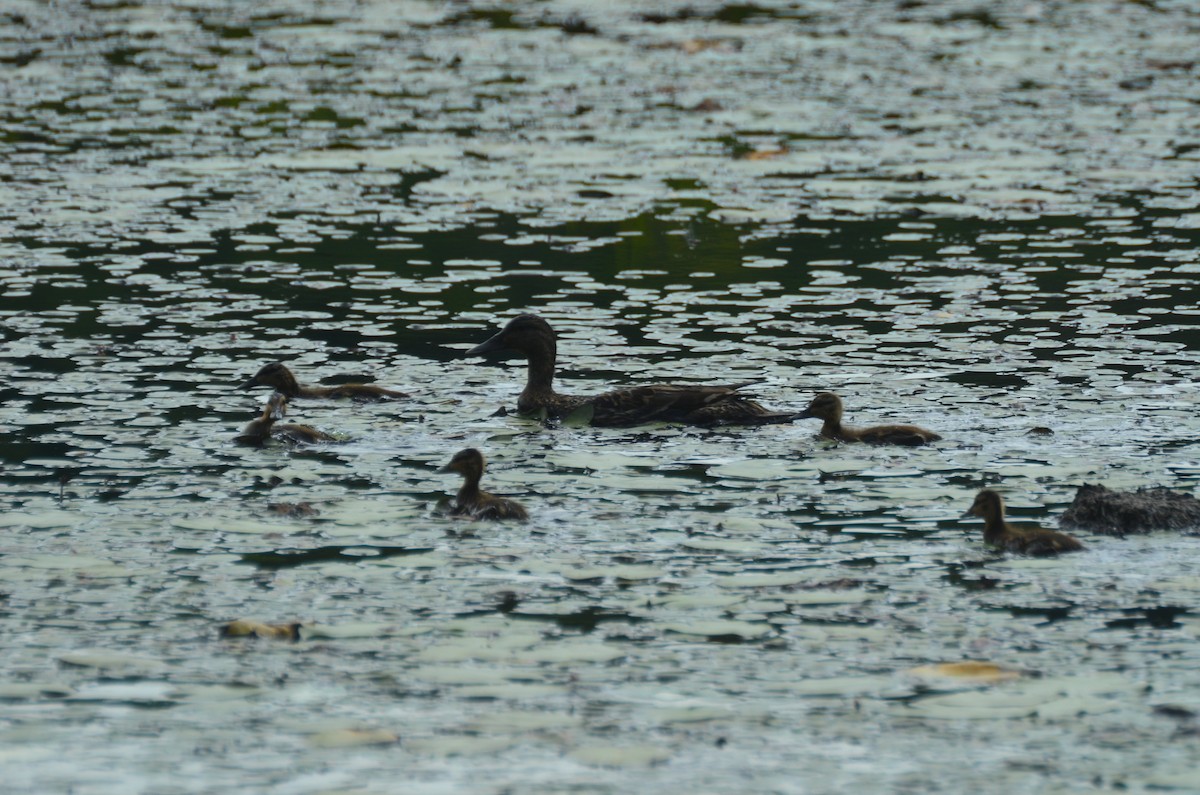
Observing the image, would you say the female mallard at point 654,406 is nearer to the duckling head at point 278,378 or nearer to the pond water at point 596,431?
the pond water at point 596,431

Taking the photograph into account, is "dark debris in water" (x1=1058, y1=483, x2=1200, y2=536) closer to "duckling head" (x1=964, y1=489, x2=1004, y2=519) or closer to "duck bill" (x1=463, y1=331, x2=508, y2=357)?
"duckling head" (x1=964, y1=489, x2=1004, y2=519)

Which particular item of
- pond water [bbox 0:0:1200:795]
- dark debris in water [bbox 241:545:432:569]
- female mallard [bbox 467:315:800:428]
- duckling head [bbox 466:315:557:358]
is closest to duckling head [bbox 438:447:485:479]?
pond water [bbox 0:0:1200:795]

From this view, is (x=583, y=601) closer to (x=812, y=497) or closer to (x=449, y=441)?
(x=812, y=497)

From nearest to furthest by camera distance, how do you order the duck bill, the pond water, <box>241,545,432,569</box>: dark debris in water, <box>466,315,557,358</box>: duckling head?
the pond water, <box>241,545,432,569</box>: dark debris in water, <box>466,315,557,358</box>: duckling head, the duck bill

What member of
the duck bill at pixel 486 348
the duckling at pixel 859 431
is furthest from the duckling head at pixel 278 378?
the duckling at pixel 859 431

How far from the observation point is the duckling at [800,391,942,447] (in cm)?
1069

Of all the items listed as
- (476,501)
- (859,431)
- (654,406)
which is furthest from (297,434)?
(859,431)

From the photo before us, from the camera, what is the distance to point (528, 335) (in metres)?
12.2

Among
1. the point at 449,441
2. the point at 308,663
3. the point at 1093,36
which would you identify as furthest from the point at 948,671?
the point at 1093,36

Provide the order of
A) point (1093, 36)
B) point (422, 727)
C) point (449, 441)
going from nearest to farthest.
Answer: point (422, 727)
point (449, 441)
point (1093, 36)

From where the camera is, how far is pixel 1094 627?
781cm

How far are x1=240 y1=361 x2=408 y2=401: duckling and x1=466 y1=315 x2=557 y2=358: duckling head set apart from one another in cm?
74

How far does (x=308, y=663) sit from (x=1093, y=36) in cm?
2401

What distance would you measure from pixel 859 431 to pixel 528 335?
230cm
